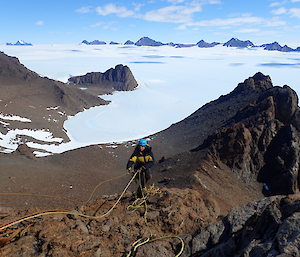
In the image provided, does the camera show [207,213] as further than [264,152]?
No

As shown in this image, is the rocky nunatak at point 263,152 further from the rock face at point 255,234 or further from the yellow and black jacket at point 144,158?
the rock face at point 255,234

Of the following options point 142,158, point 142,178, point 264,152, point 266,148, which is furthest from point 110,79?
point 142,158

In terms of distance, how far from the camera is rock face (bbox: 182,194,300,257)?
4.40 meters

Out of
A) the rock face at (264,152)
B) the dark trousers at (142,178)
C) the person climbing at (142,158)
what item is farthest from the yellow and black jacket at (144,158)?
the rock face at (264,152)

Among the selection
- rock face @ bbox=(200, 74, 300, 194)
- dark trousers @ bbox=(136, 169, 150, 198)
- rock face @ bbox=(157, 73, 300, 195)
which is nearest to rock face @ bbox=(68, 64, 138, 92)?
rock face @ bbox=(157, 73, 300, 195)

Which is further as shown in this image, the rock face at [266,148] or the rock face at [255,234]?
the rock face at [266,148]

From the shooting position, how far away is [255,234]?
527 cm

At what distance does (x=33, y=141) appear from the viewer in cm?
3709

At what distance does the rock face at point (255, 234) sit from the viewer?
173 inches

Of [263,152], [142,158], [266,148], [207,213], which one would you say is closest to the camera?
[142,158]

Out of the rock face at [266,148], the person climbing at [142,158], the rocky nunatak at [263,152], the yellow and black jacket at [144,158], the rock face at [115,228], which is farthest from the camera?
the rock face at [266,148]

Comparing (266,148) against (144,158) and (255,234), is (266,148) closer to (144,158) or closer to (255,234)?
(144,158)

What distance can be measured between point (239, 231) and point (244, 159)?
17985 millimetres

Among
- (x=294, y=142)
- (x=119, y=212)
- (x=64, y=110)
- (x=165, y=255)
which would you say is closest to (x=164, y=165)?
(x=294, y=142)
